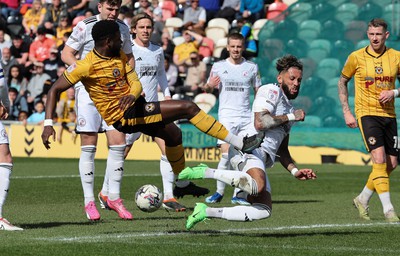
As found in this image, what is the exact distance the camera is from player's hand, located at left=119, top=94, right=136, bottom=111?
10.4 meters

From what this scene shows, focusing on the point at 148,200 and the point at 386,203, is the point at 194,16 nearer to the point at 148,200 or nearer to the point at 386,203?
the point at 386,203

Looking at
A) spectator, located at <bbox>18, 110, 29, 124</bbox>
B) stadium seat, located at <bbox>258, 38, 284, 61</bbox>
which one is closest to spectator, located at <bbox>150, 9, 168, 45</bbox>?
stadium seat, located at <bbox>258, 38, 284, 61</bbox>

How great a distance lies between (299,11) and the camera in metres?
30.0

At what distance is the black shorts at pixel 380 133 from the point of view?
495 inches

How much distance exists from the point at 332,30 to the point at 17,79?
988 cm

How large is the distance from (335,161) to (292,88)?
15.7 meters

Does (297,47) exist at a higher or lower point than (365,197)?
higher

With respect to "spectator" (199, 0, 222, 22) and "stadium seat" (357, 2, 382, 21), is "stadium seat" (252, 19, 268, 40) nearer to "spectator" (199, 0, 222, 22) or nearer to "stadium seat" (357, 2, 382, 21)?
"spectator" (199, 0, 222, 22)

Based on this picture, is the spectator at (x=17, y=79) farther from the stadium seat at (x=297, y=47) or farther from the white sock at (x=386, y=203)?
the white sock at (x=386, y=203)

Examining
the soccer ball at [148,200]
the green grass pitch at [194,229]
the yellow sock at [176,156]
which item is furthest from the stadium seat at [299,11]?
the soccer ball at [148,200]

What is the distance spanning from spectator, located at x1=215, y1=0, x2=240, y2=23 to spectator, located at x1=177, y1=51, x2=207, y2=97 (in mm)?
2276

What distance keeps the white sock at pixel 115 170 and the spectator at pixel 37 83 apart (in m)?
18.6

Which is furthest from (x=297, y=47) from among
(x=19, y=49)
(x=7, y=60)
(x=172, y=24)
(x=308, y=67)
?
(x=19, y=49)

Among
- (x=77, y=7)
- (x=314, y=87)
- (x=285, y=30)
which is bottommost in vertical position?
(x=314, y=87)
